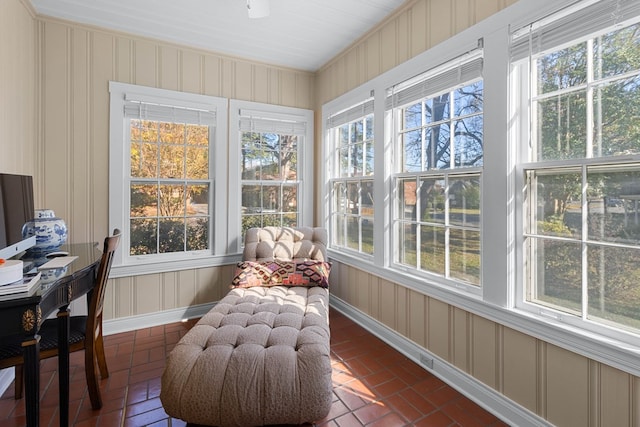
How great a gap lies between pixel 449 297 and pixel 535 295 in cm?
51

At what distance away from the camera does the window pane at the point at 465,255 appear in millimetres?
2080

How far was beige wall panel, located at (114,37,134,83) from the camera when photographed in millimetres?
2918

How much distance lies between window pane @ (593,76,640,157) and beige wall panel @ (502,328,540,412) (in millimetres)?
1023

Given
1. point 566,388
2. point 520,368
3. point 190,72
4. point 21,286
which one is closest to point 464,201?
point 520,368

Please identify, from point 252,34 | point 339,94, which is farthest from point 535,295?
point 252,34

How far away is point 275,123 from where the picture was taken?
12.0 feet

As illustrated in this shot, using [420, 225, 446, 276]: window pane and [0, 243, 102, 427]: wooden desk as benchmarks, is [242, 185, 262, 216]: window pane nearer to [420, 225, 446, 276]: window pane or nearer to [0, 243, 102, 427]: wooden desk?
[0, 243, 102, 427]: wooden desk

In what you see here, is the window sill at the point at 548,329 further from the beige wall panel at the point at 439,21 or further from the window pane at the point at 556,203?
the beige wall panel at the point at 439,21

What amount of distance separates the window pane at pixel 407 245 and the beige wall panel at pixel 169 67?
2.61 m

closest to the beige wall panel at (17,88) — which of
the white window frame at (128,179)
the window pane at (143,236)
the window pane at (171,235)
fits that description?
the white window frame at (128,179)

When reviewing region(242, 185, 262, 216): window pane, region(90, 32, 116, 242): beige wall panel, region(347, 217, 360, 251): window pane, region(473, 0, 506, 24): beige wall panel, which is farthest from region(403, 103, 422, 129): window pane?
region(90, 32, 116, 242): beige wall panel

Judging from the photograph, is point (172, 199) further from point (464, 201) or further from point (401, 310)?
point (464, 201)

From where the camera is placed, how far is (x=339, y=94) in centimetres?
341

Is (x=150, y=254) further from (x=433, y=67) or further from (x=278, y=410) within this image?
(x=433, y=67)
